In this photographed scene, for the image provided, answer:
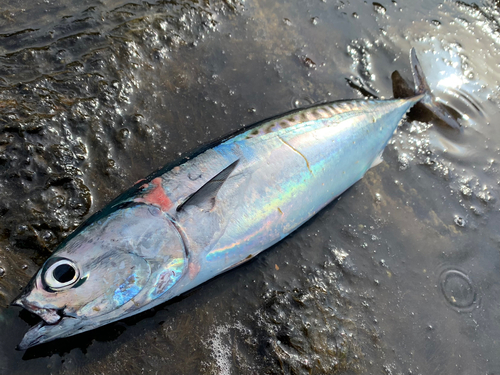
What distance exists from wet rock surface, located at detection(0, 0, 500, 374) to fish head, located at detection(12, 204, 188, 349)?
15.9 inches

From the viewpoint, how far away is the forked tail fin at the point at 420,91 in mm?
3336

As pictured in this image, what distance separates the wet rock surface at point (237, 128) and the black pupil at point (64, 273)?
0.57 metres

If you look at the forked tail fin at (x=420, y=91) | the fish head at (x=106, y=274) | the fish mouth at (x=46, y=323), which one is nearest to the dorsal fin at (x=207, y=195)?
the fish head at (x=106, y=274)

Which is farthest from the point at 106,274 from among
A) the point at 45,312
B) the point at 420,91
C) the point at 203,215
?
the point at 420,91

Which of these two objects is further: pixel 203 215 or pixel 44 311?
pixel 203 215

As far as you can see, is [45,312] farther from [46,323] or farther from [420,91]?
[420,91]

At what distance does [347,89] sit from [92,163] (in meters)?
2.56

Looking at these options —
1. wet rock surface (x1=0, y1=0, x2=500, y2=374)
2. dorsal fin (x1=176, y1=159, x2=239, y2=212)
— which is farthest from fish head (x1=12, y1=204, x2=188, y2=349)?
wet rock surface (x1=0, y1=0, x2=500, y2=374)

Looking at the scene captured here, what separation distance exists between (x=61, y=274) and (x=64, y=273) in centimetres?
1

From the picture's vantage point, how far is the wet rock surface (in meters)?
2.06

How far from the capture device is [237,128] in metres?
2.86

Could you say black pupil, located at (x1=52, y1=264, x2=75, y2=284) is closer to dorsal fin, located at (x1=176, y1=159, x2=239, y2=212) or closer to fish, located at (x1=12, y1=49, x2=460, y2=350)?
fish, located at (x1=12, y1=49, x2=460, y2=350)

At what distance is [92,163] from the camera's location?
95.5 inches

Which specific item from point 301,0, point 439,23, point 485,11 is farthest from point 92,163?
point 485,11
